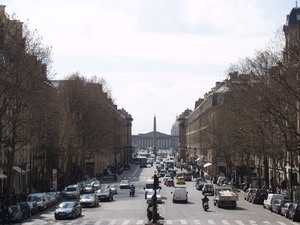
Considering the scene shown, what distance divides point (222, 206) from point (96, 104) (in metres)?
37.0

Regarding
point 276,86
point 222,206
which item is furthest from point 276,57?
point 222,206

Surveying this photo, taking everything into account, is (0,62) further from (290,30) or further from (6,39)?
(290,30)

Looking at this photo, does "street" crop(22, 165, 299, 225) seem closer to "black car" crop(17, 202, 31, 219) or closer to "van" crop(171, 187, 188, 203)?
"black car" crop(17, 202, 31, 219)

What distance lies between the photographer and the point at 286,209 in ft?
150

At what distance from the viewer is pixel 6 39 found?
42344 millimetres

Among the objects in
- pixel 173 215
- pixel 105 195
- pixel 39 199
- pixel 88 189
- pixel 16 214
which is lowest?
pixel 173 215

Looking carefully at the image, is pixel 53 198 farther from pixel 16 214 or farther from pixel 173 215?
pixel 173 215

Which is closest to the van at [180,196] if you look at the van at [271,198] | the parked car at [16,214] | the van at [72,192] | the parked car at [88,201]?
the parked car at [88,201]

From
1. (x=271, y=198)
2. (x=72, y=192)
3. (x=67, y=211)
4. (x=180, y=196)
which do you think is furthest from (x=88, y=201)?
(x=271, y=198)

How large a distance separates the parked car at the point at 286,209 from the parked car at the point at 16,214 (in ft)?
65.0

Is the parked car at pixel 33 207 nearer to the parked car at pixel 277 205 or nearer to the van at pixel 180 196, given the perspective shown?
the van at pixel 180 196

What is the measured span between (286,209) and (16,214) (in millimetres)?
20220

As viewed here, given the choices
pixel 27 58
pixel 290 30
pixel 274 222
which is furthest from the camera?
pixel 290 30

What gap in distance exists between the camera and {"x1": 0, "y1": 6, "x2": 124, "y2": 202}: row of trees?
42969 millimetres
